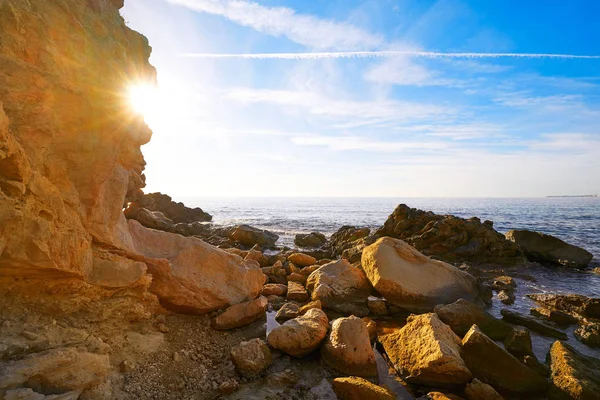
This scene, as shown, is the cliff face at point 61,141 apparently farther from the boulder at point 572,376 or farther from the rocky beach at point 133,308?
the boulder at point 572,376

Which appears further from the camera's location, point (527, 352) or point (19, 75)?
point (527, 352)

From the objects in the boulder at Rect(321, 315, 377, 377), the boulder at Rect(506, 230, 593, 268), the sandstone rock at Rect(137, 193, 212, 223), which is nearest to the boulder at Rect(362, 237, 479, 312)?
the boulder at Rect(321, 315, 377, 377)

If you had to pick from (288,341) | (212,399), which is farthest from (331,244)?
(212,399)

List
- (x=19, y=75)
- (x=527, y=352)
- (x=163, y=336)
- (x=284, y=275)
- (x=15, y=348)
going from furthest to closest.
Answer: (x=284, y=275)
(x=527, y=352)
(x=163, y=336)
(x=19, y=75)
(x=15, y=348)

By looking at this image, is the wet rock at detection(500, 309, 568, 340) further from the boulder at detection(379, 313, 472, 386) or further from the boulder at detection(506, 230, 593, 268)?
the boulder at detection(506, 230, 593, 268)

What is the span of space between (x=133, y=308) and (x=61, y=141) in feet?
11.2

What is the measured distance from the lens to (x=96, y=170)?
6078mm

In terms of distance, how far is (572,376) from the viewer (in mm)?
5746

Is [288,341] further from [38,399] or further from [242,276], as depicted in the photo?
[38,399]

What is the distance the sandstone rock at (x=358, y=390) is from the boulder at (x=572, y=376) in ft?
10.1

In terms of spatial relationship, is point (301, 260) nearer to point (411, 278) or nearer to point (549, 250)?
point (411, 278)

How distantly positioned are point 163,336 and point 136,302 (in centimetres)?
90

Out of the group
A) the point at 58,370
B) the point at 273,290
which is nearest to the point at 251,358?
the point at 58,370

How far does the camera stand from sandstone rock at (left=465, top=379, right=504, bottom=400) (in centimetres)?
562
